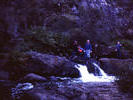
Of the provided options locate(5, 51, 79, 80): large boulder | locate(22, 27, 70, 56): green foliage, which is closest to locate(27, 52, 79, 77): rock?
locate(5, 51, 79, 80): large boulder

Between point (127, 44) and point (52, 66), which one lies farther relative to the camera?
point (127, 44)

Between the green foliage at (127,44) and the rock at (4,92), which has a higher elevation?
the green foliage at (127,44)

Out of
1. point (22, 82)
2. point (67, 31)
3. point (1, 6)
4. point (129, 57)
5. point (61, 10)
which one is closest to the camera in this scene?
point (1, 6)

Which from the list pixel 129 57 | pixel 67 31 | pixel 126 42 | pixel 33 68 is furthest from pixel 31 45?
pixel 126 42

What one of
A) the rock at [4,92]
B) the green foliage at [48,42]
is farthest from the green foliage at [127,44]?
the rock at [4,92]

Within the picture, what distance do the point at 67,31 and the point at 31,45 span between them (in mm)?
4804

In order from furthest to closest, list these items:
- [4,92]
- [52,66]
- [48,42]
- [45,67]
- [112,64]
Result: [48,42], [112,64], [52,66], [45,67], [4,92]

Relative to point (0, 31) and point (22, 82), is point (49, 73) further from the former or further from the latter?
point (0, 31)

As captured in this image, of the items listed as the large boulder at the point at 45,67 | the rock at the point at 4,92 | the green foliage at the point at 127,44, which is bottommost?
the rock at the point at 4,92

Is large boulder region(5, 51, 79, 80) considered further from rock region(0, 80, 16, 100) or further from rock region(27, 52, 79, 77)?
rock region(0, 80, 16, 100)

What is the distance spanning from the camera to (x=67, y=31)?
54.1ft

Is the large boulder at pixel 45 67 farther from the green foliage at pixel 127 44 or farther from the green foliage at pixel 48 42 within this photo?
the green foliage at pixel 127 44

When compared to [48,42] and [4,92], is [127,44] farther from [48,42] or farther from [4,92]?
[4,92]

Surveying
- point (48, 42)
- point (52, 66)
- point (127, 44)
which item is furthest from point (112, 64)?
point (48, 42)
